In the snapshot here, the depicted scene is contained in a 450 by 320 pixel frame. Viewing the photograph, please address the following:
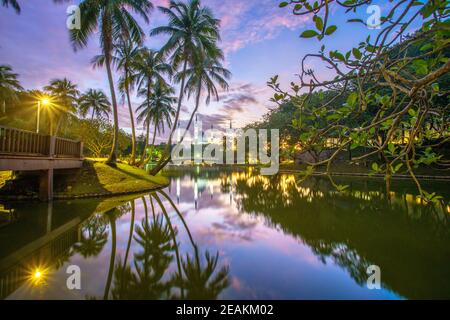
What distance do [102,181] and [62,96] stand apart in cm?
2510

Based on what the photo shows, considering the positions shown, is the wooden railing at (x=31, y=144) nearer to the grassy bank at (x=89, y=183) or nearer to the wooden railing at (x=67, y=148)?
the wooden railing at (x=67, y=148)

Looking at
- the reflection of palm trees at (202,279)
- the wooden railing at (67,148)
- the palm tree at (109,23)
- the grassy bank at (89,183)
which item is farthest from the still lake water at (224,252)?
the palm tree at (109,23)

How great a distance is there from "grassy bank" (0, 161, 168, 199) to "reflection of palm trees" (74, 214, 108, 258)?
3986 millimetres

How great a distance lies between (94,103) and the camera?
1209 inches

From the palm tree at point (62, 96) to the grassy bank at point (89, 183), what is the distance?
21.5 m

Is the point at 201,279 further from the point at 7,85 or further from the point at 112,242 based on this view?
the point at 7,85

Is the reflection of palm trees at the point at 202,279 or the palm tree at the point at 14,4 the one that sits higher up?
the palm tree at the point at 14,4

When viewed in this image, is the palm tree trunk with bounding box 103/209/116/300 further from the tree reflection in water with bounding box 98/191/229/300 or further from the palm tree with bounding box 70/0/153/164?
the palm tree with bounding box 70/0/153/164

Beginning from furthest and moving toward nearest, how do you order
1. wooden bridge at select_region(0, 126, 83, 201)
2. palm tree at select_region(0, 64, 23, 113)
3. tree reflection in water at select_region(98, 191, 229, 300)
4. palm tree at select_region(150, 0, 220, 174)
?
palm tree at select_region(0, 64, 23, 113) → palm tree at select_region(150, 0, 220, 174) → wooden bridge at select_region(0, 126, 83, 201) → tree reflection in water at select_region(98, 191, 229, 300)

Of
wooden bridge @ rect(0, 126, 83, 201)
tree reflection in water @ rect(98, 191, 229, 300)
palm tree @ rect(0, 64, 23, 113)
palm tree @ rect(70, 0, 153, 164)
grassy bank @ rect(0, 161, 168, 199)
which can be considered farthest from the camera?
palm tree @ rect(0, 64, 23, 113)

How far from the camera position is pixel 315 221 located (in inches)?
243

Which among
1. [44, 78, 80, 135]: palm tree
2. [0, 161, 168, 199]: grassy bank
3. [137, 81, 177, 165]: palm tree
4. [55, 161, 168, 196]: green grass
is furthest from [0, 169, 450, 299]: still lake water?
[44, 78, 80, 135]: palm tree

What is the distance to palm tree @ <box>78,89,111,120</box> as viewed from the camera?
30047mm

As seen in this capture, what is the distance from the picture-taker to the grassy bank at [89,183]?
28.7ft
